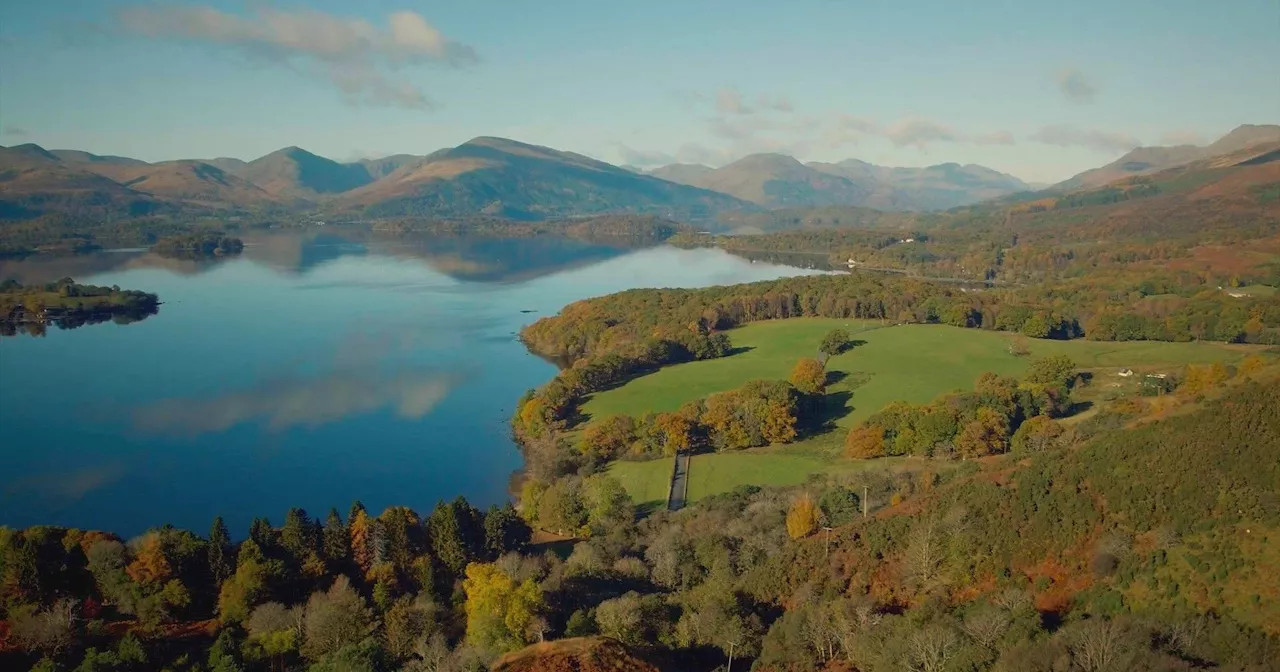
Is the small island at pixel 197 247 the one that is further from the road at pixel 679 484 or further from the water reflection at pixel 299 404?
the road at pixel 679 484

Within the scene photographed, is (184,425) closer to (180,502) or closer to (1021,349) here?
(180,502)

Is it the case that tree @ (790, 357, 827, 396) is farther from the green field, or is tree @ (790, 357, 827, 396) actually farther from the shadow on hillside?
the green field

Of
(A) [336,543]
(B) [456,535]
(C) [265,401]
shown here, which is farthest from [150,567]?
(C) [265,401]

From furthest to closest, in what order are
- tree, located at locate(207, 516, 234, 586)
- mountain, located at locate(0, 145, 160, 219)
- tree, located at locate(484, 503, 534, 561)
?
mountain, located at locate(0, 145, 160, 219) < tree, located at locate(484, 503, 534, 561) < tree, located at locate(207, 516, 234, 586)

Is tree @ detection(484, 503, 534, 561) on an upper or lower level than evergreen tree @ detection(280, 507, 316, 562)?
lower

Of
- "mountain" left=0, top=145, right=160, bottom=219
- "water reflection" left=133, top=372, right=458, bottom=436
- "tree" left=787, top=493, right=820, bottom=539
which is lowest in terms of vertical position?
"water reflection" left=133, top=372, right=458, bottom=436

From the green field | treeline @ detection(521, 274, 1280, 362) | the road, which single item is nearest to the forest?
the road

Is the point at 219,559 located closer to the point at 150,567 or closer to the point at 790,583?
the point at 150,567
